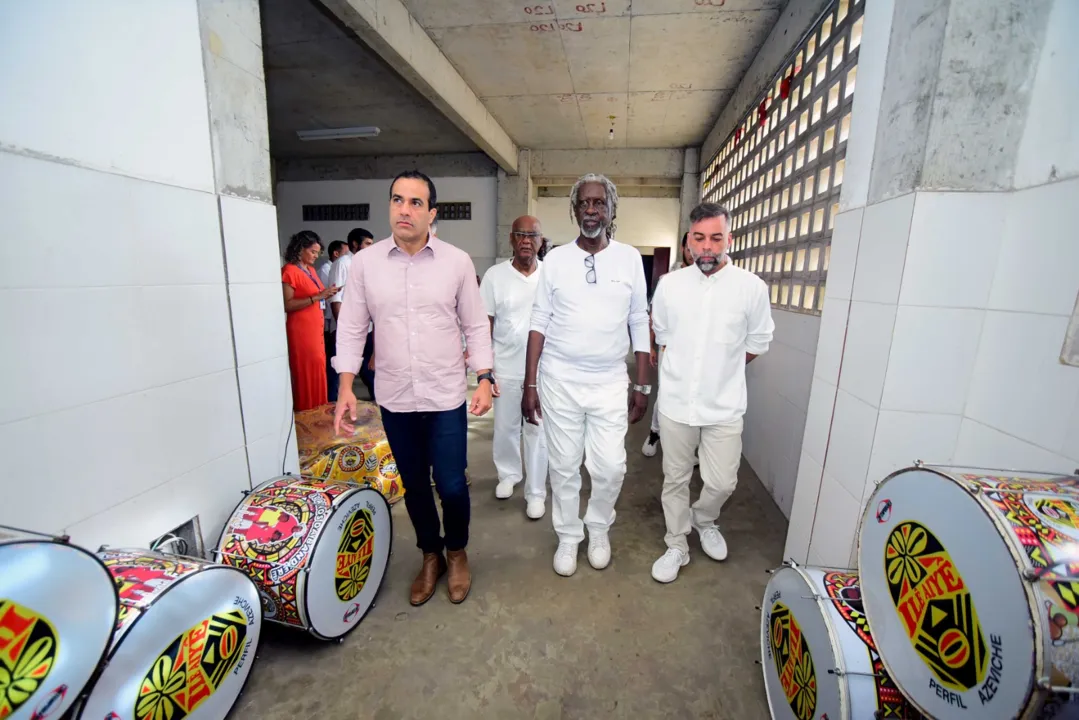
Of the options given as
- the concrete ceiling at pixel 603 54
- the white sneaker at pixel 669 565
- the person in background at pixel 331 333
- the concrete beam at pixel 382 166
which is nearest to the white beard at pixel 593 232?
the white sneaker at pixel 669 565

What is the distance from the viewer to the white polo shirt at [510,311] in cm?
268

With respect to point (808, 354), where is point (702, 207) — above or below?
above

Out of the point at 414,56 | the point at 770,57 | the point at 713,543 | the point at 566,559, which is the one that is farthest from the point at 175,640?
the point at 770,57

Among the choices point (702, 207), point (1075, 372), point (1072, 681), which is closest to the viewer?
point (1072, 681)

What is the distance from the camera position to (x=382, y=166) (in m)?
8.46

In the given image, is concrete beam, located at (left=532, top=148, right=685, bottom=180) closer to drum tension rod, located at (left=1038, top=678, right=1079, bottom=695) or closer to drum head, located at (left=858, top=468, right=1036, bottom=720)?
drum head, located at (left=858, top=468, right=1036, bottom=720)

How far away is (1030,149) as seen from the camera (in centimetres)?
126

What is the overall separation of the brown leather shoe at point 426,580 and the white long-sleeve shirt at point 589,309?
94cm

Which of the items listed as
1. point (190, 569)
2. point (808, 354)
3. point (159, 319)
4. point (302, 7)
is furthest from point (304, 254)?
point (808, 354)

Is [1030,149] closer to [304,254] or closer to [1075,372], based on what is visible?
[1075,372]

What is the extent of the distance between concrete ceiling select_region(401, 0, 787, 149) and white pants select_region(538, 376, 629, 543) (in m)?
3.12

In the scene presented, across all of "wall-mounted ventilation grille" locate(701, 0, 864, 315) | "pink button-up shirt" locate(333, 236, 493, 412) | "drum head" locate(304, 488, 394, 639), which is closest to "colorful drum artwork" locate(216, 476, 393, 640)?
"drum head" locate(304, 488, 394, 639)

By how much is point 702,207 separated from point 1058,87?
1049 millimetres

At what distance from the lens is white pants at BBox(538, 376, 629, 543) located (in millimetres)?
1983
